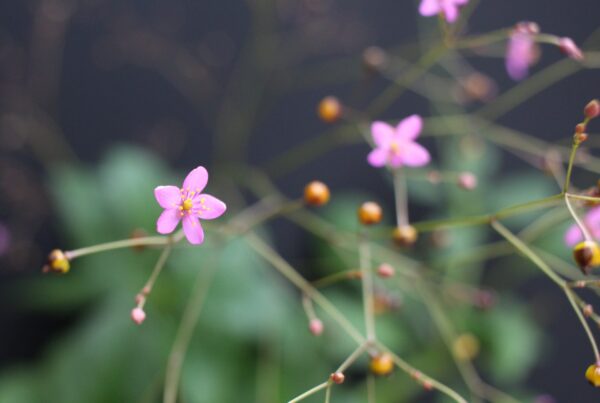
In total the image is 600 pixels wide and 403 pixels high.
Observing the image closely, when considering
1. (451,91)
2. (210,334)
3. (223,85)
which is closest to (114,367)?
(210,334)

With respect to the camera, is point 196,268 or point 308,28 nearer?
point 196,268

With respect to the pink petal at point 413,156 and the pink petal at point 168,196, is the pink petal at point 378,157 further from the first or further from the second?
the pink petal at point 168,196

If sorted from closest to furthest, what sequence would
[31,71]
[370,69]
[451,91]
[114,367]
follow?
1. [370,69]
2. [114,367]
3. [451,91]
4. [31,71]

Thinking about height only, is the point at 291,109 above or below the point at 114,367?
above

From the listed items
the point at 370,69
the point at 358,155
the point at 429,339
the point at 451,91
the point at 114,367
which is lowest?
the point at 114,367

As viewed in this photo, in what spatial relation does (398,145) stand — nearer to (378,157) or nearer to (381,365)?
(378,157)

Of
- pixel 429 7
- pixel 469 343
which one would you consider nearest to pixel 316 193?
pixel 429 7

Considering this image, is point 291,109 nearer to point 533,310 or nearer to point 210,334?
point 210,334

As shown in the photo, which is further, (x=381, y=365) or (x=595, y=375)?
(x=381, y=365)
